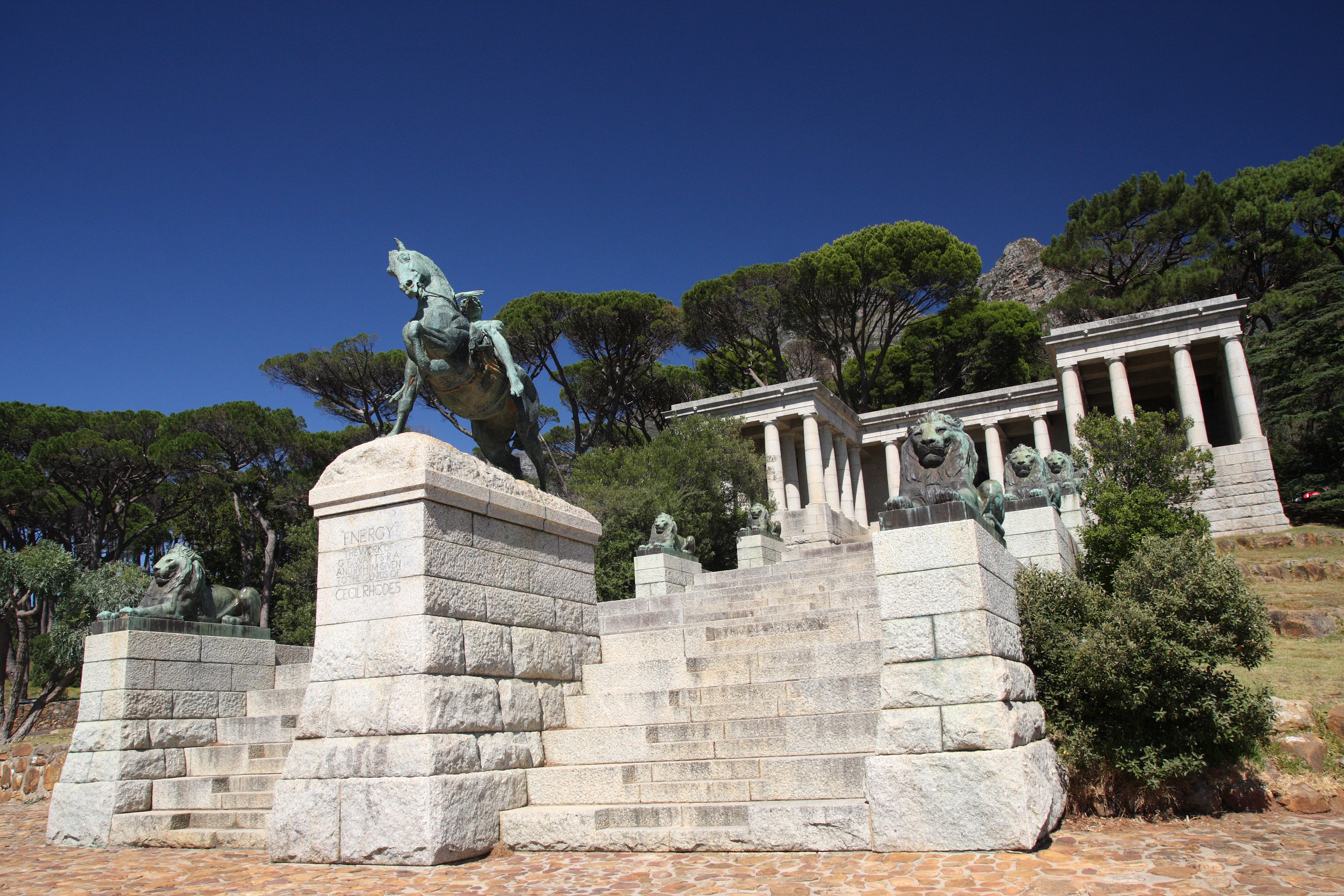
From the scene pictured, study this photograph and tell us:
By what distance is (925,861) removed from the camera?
4781 mm

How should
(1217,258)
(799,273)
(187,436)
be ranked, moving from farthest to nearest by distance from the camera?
(799,273), (1217,258), (187,436)

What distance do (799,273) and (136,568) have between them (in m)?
28.3

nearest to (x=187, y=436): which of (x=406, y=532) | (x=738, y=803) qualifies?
(x=406, y=532)

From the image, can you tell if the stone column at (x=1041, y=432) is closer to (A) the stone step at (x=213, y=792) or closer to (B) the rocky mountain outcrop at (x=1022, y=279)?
(B) the rocky mountain outcrop at (x=1022, y=279)

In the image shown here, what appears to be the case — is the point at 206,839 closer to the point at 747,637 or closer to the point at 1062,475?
the point at 747,637

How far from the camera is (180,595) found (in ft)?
29.7

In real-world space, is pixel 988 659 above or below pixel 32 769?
above

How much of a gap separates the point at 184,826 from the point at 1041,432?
3556cm

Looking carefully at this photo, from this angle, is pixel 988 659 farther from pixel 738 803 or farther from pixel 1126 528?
pixel 1126 528

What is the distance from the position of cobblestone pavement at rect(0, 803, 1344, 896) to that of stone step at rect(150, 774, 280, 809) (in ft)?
2.71

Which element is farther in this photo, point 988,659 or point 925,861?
point 988,659

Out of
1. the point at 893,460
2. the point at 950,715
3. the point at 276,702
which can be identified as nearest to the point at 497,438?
the point at 276,702

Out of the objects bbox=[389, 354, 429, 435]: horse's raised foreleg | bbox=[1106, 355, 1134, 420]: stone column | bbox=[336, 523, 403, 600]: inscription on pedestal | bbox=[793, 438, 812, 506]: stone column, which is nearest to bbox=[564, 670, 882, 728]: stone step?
bbox=[336, 523, 403, 600]: inscription on pedestal

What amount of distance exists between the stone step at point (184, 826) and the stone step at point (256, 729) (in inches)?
34.8
